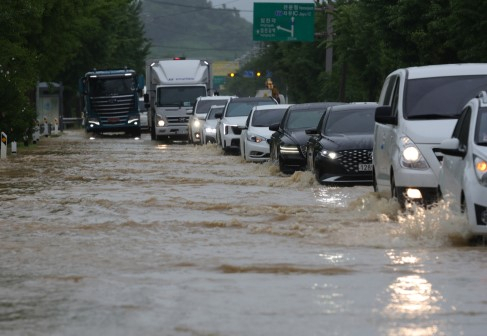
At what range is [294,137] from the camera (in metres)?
28.4

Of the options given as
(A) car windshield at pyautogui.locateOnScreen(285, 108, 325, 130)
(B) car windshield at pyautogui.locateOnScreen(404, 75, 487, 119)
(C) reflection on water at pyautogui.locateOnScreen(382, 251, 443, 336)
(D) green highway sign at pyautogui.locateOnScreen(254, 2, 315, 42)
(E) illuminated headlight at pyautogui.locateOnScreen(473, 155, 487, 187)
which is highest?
(D) green highway sign at pyautogui.locateOnScreen(254, 2, 315, 42)

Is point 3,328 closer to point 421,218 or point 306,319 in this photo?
point 306,319

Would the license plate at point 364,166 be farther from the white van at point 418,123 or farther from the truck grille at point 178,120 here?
the truck grille at point 178,120

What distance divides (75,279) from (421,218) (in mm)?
4540

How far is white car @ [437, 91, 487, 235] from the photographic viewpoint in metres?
13.6

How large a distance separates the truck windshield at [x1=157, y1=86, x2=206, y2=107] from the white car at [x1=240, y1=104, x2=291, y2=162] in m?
21.0

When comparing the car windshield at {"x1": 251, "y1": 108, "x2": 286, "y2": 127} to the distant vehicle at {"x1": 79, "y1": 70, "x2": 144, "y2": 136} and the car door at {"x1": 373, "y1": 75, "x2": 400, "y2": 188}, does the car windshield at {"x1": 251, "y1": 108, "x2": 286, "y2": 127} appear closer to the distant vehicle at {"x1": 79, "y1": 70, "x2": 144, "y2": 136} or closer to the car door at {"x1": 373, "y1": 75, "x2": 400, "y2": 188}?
the car door at {"x1": 373, "y1": 75, "x2": 400, "y2": 188}

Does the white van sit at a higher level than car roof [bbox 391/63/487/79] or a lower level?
lower

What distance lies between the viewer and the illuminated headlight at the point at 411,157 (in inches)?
656

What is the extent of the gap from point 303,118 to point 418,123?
41.4 ft

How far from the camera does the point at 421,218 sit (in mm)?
14805

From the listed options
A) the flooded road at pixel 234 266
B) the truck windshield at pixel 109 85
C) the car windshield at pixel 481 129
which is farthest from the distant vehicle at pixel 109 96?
the car windshield at pixel 481 129

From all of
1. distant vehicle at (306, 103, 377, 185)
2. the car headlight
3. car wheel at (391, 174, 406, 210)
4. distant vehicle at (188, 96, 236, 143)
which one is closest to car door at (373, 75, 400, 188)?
car wheel at (391, 174, 406, 210)

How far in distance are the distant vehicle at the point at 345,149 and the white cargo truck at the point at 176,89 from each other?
32.3 meters
